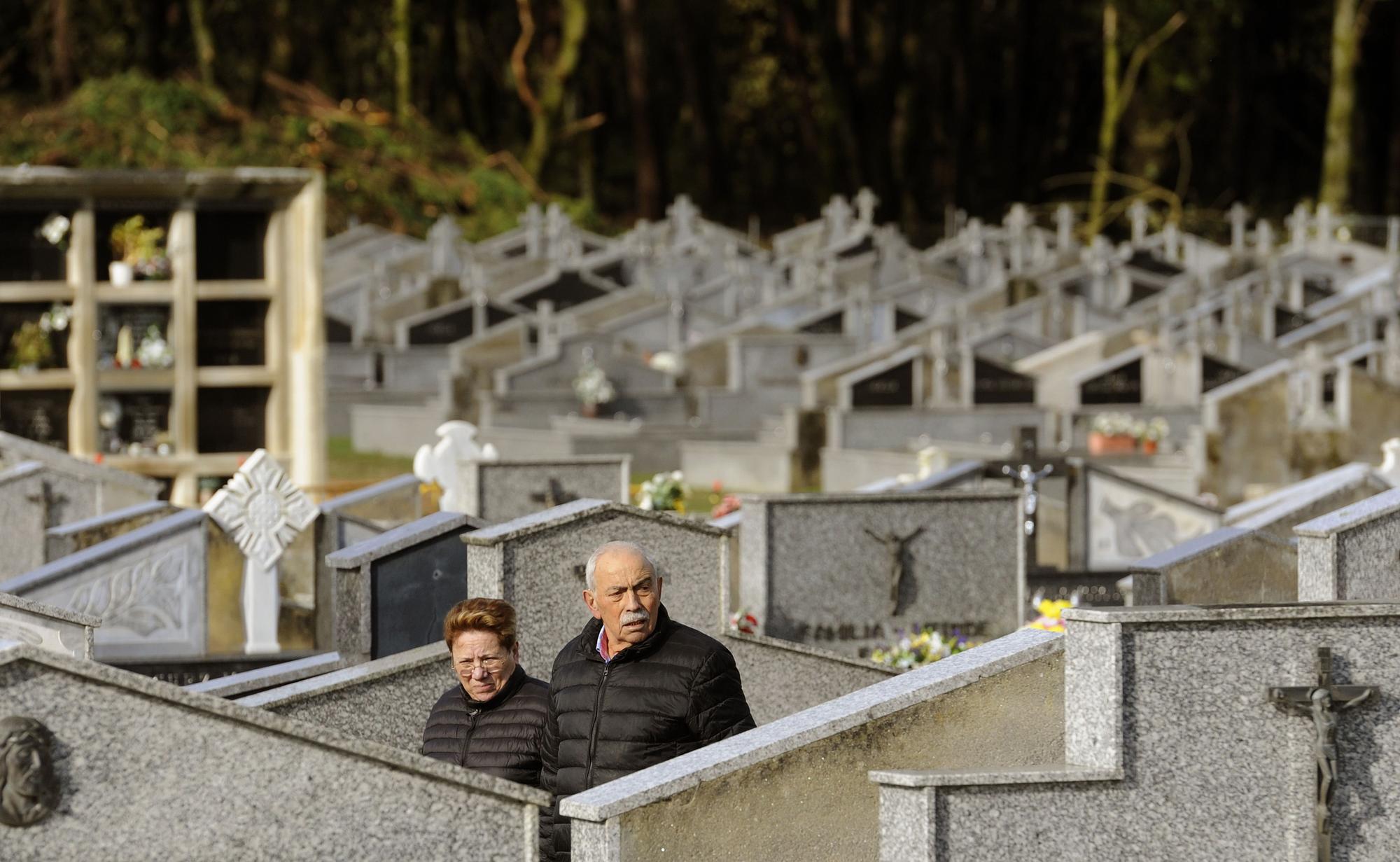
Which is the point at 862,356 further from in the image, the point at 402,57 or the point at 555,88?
the point at 402,57

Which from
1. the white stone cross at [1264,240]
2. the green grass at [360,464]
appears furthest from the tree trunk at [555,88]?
the green grass at [360,464]

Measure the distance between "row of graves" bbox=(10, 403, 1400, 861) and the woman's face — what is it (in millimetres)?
439

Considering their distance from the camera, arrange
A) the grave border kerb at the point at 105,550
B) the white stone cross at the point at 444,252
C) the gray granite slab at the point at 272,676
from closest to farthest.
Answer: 1. the gray granite slab at the point at 272,676
2. the grave border kerb at the point at 105,550
3. the white stone cross at the point at 444,252

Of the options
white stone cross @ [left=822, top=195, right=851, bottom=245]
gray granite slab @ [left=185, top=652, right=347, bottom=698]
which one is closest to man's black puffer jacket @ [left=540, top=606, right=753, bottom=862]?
gray granite slab @ [left=185, top=652, right=347, bottom=698]

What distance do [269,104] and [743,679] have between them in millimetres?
35260

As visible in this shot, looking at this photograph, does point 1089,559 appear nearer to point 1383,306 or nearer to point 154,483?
point 154,483

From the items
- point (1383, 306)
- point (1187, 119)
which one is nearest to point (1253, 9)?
point (1187, 119)

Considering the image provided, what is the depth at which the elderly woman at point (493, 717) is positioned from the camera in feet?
19.0

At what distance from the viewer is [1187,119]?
159ft

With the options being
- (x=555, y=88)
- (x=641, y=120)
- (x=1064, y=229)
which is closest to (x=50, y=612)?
(x=1064, y=229)

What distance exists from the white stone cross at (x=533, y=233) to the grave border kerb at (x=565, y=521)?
25.8 m

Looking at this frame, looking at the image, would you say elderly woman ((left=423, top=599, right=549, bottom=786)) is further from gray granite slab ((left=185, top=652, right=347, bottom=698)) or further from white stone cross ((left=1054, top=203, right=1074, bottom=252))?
white stone cross ((left=1054, top=203, right=1074, bottom=252))

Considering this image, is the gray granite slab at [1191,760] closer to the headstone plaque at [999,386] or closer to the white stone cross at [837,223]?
the headstone plaque at [999,386]

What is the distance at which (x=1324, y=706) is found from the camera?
17.5 feet
